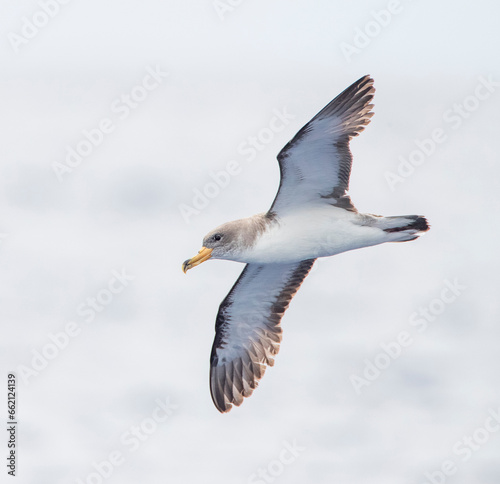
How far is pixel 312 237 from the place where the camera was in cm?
1667

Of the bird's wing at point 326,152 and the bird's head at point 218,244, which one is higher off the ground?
the bird's wing at point 326,152

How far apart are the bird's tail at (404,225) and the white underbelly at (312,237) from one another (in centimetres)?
18

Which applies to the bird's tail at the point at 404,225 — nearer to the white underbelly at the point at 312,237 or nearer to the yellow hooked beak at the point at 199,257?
the white underbelly at the point at 312,237

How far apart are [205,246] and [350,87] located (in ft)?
12.3

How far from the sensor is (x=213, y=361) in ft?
65.1

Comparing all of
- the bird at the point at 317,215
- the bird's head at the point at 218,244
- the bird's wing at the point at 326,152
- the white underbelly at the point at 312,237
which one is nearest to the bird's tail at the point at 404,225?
the bird at the point at 317,215

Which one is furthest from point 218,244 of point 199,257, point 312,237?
point 312,237

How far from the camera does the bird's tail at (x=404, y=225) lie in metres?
16.3

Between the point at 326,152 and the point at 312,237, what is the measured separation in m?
1.52

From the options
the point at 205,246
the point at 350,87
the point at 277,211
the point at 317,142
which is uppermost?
the point at 350,87

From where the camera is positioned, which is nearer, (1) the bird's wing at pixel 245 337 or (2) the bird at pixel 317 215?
(2) the bird at pixel 317 215

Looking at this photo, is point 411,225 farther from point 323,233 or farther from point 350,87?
point 350,87

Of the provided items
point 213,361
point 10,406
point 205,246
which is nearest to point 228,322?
point 213,361

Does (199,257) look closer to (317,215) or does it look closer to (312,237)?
(312,237)
